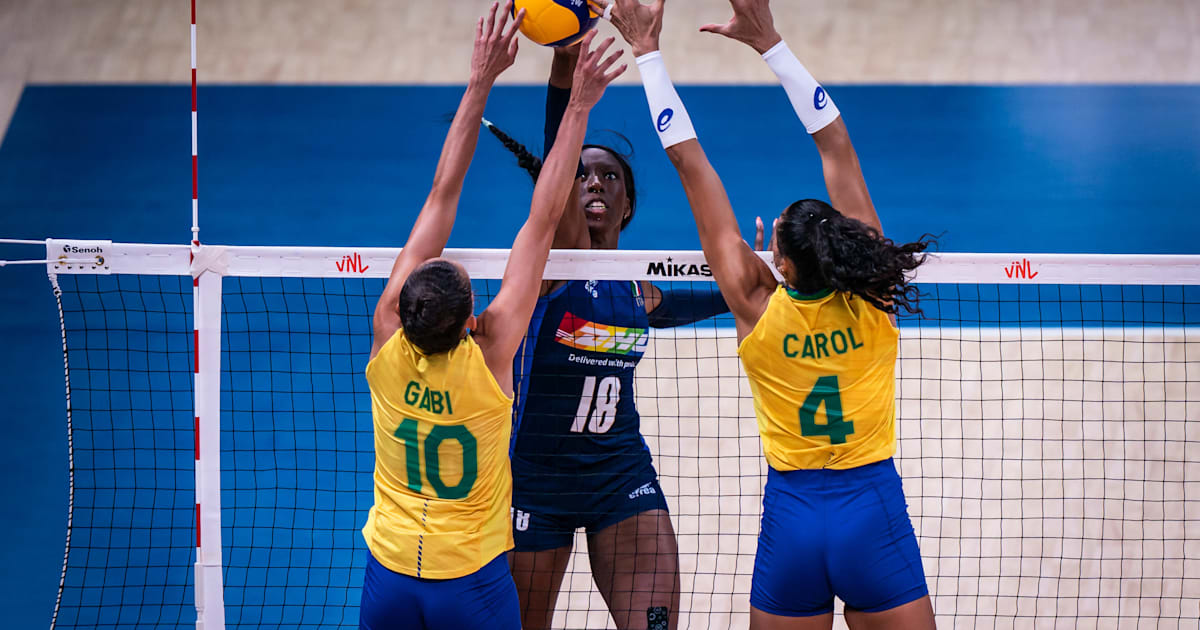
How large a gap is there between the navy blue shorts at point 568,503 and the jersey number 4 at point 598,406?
19 cm

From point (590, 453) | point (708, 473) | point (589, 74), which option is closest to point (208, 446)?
point (590, 453)

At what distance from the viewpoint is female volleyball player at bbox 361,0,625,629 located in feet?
8.73

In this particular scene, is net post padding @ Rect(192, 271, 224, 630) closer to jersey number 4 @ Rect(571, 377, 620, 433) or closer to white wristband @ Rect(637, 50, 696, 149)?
jersey number 4 @ Rect(571, 377, 620, 433)

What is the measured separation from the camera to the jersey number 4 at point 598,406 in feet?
11.9

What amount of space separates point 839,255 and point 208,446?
241cm

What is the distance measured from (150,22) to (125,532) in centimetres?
567

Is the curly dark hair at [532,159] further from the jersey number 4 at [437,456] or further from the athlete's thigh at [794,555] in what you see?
the athlete's thigh at [794,555]

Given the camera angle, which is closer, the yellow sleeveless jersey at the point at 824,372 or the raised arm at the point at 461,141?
the yellow sleeveless jersey at the point at 824,372

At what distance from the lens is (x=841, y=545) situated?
2.71 metres

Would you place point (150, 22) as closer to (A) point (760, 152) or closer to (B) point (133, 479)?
(B) point (133, 479)

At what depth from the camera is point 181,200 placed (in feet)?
27.2

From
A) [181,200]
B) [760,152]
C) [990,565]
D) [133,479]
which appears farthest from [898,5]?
[133,479]

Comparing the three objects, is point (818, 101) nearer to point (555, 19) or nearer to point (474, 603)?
point (555, 19)

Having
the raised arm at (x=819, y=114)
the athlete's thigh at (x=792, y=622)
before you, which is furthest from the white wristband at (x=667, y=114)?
the athlete's thigh at (x=792, y=622)
